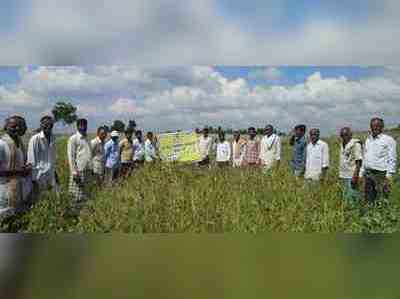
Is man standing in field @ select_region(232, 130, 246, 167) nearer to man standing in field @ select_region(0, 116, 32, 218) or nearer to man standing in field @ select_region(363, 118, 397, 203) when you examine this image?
man standing in field @ select_region(363, 118, 397, 203)

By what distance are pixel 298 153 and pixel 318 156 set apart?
0.31 ft

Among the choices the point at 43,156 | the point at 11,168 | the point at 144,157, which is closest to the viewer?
the point at 11,168

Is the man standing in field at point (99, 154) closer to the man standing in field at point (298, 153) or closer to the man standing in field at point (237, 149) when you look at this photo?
Result: the man standing in field at point (237, 149)

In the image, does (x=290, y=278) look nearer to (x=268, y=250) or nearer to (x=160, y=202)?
(x=268, y=250)

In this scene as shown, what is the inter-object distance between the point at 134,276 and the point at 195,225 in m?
0.41

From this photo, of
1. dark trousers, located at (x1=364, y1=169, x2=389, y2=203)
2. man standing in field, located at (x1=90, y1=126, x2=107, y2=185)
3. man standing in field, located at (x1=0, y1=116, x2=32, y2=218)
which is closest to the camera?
man standing in field, located at (x1=0, y1=116, x2=32, y2=218)

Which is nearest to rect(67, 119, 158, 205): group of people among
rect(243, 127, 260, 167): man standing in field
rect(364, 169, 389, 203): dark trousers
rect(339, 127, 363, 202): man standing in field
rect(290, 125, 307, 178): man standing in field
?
rect(243, 127, 260, 167): man standing in field

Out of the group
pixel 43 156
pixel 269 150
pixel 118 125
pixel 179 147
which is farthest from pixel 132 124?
pixel 269 150

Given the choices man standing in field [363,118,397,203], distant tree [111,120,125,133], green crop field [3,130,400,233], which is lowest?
green crop field [3,130,400,233]

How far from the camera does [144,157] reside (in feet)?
7.06

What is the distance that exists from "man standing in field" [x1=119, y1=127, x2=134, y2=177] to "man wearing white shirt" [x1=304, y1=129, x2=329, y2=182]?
2.68 ft

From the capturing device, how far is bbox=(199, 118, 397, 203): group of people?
2.08 meters

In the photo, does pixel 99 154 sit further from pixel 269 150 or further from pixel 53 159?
pixel 269 150

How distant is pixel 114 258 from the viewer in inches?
66.6
